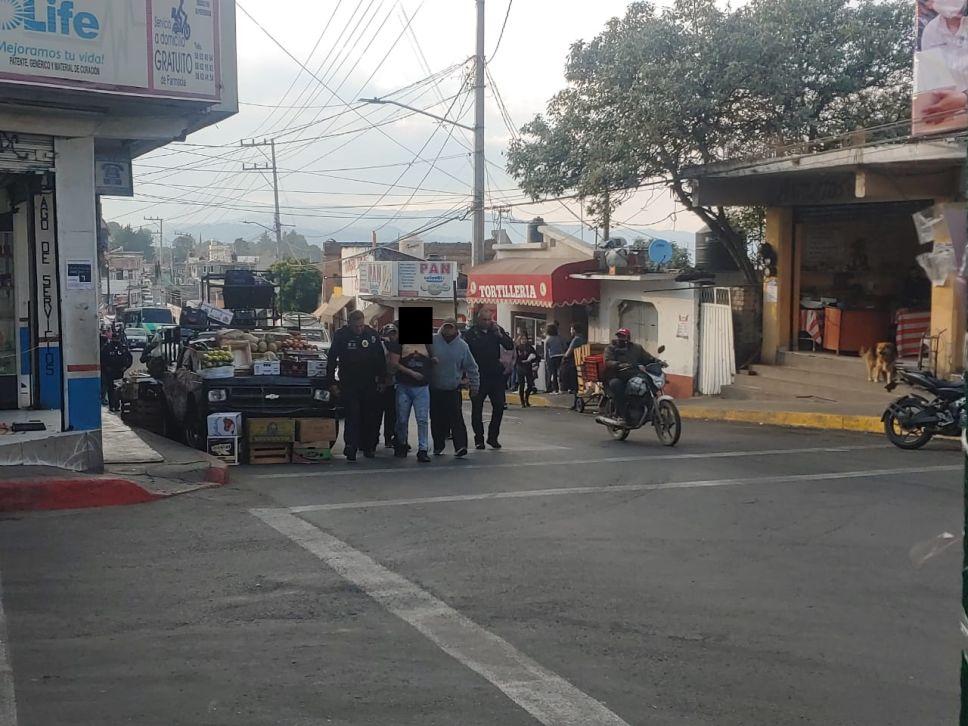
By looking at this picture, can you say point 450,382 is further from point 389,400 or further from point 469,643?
point 469,643

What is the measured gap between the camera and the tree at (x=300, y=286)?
6706 cm

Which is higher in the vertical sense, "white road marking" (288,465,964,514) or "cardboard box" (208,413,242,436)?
"cardboard box" (208,413,242,436)

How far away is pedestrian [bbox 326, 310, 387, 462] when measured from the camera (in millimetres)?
13086

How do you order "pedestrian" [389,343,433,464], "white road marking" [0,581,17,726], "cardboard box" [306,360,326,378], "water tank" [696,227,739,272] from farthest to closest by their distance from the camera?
"water tank" [696,227,739,272], "cardboard box" [306,360,326,378], "pedestrian" [389,343,433,464], "white road marking" [0,581,17,726]

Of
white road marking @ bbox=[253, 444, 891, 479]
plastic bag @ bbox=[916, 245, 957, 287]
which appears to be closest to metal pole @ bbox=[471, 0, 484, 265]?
plastic bag @ bbox=[916, 245, 957, 287]

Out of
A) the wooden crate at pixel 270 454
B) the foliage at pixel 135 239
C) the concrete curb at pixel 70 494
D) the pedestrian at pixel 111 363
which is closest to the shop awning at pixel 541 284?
the pedestrian at pixel 111 363

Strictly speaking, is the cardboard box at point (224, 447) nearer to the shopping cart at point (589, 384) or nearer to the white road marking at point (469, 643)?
the white road marking at point (469, 643)

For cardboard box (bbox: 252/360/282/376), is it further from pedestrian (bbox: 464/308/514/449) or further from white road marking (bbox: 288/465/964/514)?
white road marking (bbox: 288/465/964/514)

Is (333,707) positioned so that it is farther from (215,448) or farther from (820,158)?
(820,158)

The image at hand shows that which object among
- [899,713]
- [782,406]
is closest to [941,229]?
[782,406]

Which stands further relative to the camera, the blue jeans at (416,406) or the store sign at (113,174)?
the blue jeans at (416,406)

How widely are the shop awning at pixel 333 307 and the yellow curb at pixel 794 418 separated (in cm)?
3838

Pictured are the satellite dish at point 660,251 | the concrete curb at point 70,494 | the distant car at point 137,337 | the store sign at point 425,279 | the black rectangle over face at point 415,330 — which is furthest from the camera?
the store sign at point 425,279

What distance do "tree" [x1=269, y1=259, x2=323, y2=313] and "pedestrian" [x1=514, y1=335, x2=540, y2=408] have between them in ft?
141
